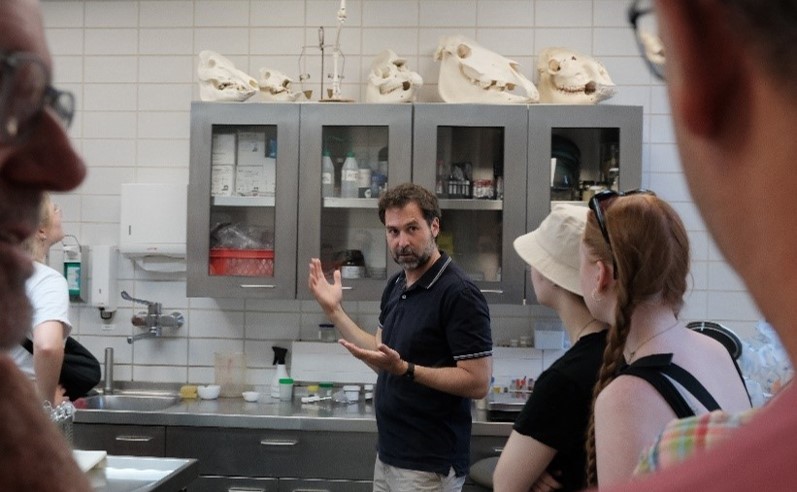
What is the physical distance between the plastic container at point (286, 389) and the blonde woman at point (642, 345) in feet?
8.79

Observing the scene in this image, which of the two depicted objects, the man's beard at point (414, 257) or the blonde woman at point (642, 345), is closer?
the blonde woman at point (642, 345)

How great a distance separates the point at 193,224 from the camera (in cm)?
429

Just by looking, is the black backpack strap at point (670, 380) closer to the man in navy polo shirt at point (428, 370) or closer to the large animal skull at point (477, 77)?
the man in navy polo shirt at point (428, 370)

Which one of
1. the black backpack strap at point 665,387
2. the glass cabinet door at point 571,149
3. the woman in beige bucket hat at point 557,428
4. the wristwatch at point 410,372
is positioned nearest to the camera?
the black backpack strap at point 665,387

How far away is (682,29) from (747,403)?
155 cm

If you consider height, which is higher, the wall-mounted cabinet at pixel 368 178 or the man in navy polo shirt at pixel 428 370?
the wall-mounted cabinet at pixel 368 178

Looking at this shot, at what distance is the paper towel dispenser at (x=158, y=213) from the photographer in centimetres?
450

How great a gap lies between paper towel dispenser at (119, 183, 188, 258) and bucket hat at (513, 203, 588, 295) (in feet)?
8.38

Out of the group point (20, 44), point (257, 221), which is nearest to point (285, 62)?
point (257, 221)

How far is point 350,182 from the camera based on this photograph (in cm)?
430

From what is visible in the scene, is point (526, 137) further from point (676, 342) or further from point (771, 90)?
point (771, 90)

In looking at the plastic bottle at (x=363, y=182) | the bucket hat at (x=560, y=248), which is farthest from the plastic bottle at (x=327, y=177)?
the bucket hat at (x=560, y=248)

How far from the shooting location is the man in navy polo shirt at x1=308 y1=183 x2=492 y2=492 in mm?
3086

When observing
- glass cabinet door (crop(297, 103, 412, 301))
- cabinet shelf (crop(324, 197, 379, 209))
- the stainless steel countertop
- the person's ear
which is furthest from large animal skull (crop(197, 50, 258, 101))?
the person's ear
